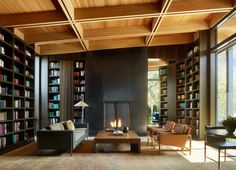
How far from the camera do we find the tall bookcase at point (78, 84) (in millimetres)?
11953

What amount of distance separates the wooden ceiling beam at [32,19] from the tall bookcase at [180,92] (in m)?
6.18

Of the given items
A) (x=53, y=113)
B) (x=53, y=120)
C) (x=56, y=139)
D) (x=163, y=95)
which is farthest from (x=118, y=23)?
(x=163, y=95)

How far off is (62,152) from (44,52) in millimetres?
5347

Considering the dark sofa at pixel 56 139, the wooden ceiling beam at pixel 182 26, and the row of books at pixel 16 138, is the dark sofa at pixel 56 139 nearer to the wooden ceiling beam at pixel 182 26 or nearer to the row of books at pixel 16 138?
the row of books at pixel 16 138

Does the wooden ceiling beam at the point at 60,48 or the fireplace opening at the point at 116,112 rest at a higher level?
the wooden ceiling beam at the point at 60,48

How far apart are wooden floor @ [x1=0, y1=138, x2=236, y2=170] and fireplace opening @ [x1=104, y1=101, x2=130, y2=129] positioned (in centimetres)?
387

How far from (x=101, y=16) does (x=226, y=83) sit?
4186 millimetres

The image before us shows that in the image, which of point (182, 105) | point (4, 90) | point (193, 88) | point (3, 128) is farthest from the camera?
point (182, 105)

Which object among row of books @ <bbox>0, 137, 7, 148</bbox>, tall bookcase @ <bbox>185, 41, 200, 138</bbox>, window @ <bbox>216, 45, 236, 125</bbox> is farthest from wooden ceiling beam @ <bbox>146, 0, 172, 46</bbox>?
row of books @ <bbox>0, 137, 7, 148</bbox>

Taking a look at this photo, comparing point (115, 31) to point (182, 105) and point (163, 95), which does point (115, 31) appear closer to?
point (182, 105)

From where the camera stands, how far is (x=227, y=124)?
4898 millimetres

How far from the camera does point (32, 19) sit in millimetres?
7348

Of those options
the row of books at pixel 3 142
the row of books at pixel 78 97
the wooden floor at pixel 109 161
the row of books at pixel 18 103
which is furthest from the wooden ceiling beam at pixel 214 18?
the row of books at pixel 3 142

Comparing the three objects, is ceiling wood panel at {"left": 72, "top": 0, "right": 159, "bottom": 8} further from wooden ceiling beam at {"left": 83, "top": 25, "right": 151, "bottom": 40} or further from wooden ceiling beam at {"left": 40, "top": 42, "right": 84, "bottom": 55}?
wooden ceiling beam at {"left": 40, "top": 42, "right": 84, "bottom": 55}
